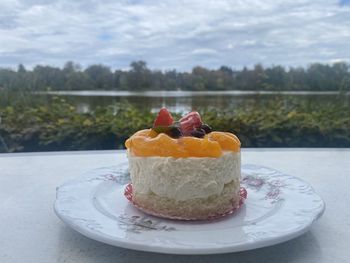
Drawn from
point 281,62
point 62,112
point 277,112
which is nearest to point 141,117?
point 62,112

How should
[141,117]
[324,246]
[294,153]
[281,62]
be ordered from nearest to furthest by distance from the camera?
1. [324,246]
2. [294,153]
3. [141,117]
4. [281,62]

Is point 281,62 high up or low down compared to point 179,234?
up

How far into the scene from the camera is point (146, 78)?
3014 millimetres

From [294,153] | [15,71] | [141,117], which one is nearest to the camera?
[294,153]

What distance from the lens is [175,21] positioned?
326cm

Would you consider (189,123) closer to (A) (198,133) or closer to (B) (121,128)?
(A) (198,133)

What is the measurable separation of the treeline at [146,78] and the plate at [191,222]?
6.55ft

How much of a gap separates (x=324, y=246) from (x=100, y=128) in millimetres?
1768

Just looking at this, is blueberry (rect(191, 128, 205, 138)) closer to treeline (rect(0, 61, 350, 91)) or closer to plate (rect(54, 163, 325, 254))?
plate (rect(54, 163, 325, 254))

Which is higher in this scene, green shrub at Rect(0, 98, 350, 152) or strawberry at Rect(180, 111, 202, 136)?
strawberry at Rect(180, 111, 202, 136)

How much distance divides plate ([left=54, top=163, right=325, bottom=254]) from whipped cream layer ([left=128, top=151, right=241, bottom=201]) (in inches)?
2.6

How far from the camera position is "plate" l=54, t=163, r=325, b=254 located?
588 mm

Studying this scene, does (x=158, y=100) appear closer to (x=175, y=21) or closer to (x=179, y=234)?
(x=175, y=21)

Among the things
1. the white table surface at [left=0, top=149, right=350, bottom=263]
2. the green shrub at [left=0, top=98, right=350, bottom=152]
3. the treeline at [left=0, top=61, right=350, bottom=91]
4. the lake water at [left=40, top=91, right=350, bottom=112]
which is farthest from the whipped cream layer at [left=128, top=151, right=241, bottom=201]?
the treeline at [left=0, top=61, right=350, bottom=91]
